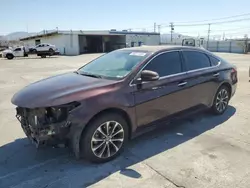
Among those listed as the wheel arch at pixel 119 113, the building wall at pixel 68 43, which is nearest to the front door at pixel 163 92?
the wheel arch at pixel 119 113

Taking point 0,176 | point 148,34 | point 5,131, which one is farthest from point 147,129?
point 148,34

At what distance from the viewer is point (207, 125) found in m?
5.17

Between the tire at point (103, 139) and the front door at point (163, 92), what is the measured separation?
0.37 m

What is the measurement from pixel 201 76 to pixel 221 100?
3.66 ft

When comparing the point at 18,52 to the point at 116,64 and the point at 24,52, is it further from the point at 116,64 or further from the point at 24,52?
the point at 116,64

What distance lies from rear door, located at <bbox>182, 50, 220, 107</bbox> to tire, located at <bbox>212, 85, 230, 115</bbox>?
0.24 meters

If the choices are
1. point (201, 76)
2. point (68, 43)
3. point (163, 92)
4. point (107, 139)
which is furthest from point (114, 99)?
point (68, 43)

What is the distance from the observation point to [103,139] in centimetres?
360

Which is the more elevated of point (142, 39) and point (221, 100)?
point (142, 39)

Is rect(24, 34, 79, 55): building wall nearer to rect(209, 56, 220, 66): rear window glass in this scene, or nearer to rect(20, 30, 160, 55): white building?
rect(20, 30, 160, 55): white building

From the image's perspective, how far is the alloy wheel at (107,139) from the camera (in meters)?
3.52

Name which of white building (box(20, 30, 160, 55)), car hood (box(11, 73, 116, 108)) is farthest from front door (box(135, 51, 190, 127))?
white building (box(20, 30, 160, 55))

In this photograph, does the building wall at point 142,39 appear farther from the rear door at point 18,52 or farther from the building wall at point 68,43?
the rear door at point 18,52

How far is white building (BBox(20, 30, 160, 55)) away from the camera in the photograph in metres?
45.0
